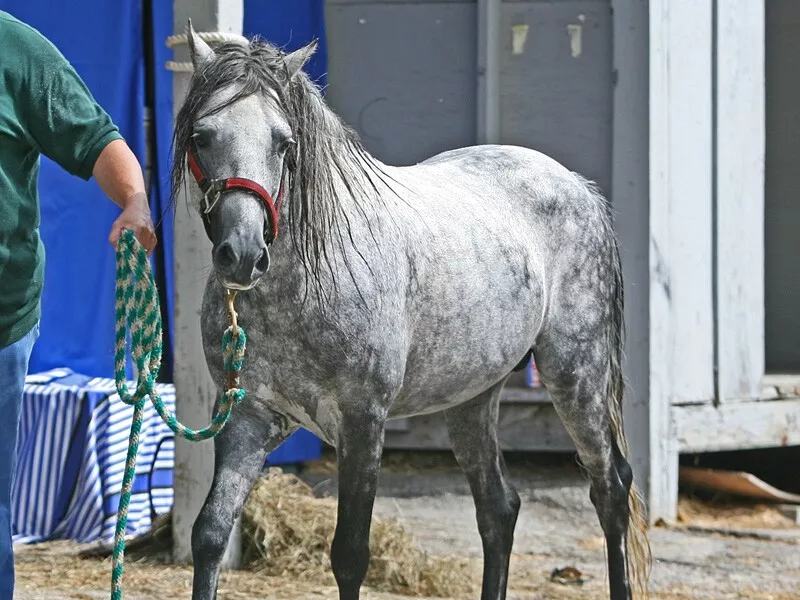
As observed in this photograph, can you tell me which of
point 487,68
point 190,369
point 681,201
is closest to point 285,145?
point 190,369

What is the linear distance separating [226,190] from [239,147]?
0.12 meters

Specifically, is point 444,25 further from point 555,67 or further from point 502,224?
point 502,224

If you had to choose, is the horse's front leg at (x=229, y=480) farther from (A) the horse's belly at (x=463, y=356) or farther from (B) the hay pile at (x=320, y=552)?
(B) the hay pile at (x=320, y=552)

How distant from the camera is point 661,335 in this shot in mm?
6195

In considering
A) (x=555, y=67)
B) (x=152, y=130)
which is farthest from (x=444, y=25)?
→ (x=152, y=130)

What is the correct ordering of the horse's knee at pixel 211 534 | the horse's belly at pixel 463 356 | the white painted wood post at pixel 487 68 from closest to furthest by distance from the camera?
the horse's knee at pixel 211 534
the horse's belly at pixel 463 356
the white painted wood post at pixel 487 68

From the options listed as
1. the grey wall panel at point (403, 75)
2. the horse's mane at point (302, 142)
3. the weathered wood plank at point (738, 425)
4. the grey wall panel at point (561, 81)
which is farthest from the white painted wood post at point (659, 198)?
the horse's mane at point (302, 142)

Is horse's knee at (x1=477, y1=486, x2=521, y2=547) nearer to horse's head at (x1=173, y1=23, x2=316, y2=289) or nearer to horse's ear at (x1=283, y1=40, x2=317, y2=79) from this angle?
horse's head at (x1=173, y1=23, x2=316, y2=289)

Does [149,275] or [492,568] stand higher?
[149,275]

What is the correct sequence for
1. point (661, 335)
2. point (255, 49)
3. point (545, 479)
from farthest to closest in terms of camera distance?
point (545, 479) → point (661, 335) → point (255, 49)

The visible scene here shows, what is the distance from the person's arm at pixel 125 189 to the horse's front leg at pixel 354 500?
2.76ft

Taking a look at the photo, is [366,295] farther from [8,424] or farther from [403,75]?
[403,75]

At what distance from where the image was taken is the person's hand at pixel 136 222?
276cm

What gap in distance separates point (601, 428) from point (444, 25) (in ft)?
10.7
